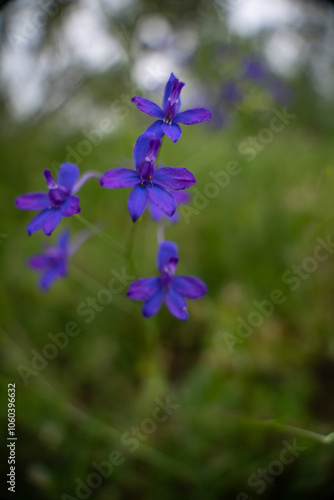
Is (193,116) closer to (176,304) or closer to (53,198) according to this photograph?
(53,198)

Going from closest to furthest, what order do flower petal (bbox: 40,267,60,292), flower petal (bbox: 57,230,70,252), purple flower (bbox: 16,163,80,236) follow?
1. purple flower (bbox: 16,163,80,236)
2. flower petal (bbox: 40,267,60,292)
3. flower petal (bbox: 57,230,70,252)

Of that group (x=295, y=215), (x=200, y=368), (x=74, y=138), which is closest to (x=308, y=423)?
(x=200, y=368)

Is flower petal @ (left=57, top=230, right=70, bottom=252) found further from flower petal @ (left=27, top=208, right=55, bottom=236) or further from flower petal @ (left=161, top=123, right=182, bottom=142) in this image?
flower petal @ (left=161, top=123, right=182, bottom=142)

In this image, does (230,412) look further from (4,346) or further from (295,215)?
(295,215)

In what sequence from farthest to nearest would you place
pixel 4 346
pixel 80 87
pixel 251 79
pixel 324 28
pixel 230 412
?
1. pixel 324 28
2. pixel 80 87
3. pixel 251 79
4. pixel 4 346
5. pixel 230 412

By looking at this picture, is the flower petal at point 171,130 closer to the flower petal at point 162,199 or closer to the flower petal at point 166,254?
the flower petal at point 162,199

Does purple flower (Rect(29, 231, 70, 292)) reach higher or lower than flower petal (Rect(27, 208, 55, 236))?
lower

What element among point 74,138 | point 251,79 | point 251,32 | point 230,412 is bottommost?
point 230,412

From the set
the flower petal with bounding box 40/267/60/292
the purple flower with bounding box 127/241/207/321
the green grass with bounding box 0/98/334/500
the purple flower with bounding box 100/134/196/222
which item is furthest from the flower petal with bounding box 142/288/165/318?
the flower petal with bounding box 40/267/60/292
